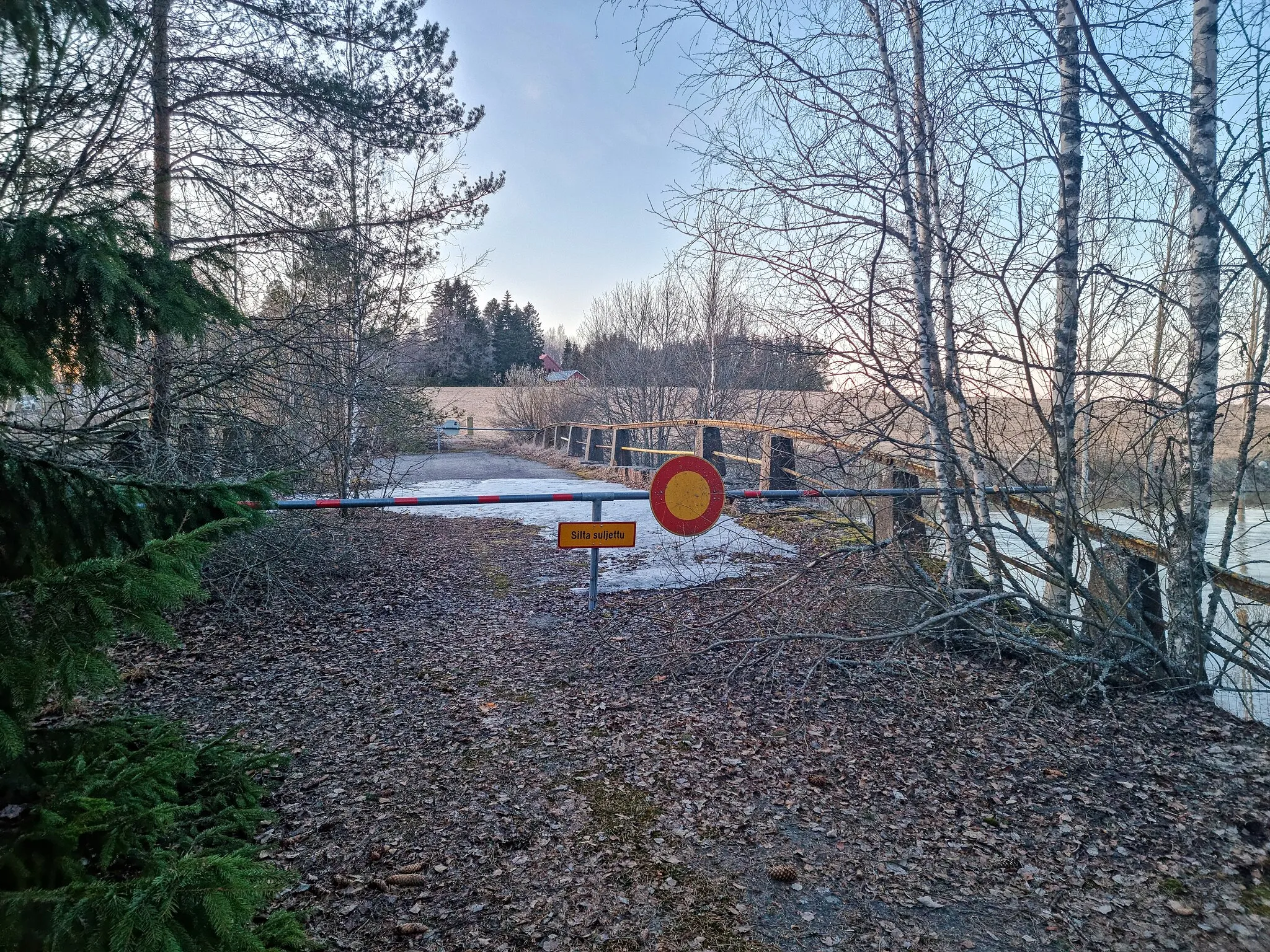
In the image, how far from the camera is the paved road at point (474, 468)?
15.8 m

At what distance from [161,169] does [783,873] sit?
640 centimetres

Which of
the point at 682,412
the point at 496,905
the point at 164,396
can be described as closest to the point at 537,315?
the point at 682,412

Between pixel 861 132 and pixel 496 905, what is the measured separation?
15.3 ft

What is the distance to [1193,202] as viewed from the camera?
4117mm

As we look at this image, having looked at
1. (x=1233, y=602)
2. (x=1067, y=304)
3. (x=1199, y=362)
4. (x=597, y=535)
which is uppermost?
(x=1067, y=304)

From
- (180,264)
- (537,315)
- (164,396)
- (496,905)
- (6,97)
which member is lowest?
(496,905)

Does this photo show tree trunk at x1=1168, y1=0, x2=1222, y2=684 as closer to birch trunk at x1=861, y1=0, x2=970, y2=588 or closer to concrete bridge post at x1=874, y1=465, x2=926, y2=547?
birch trunk at x1=861, y1=0, x2=970, y2=588

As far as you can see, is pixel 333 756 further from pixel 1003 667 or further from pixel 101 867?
pixel 1003 667

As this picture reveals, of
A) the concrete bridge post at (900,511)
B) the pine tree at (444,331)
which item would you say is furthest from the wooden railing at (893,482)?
the pine tree at (444,331)

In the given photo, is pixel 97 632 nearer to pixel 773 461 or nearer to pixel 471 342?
pixel 773 461

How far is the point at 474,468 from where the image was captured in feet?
60.7

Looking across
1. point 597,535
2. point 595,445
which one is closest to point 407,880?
point 597,535

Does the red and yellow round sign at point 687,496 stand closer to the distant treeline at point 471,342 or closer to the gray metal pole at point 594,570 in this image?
the gray metal pole at point 594,570

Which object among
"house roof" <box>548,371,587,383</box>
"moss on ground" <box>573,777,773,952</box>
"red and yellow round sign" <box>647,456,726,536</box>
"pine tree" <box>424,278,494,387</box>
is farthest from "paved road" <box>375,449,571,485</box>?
"moss on ground" <box>573,777,773,952</box>
